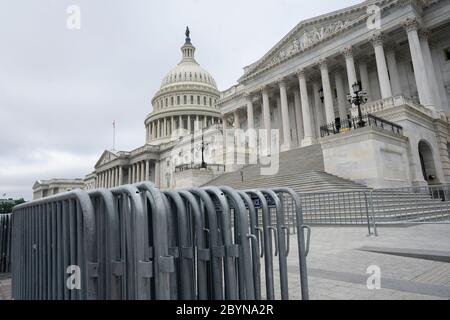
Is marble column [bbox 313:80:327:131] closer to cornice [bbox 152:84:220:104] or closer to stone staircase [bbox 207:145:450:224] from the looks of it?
stone staircase [bbox 207:145:450:224]

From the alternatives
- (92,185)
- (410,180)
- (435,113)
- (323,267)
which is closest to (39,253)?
(323,267)

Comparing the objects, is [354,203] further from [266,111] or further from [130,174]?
[130,174]

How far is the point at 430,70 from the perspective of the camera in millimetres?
26891

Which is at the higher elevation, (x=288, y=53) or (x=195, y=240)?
(x=288, y=53)

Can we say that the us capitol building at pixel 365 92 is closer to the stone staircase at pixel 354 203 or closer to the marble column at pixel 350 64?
the marble column at pixel 350 64

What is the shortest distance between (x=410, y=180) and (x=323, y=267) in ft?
59.8

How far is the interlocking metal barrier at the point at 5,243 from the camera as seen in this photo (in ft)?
25.8

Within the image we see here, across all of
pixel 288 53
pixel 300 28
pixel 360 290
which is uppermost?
pixel 300 28

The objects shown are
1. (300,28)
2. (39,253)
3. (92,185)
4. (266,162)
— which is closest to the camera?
(39,253)

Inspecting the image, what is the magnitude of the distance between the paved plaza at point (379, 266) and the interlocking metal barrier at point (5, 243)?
68cm

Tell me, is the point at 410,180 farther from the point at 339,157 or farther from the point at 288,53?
the point at 288,53

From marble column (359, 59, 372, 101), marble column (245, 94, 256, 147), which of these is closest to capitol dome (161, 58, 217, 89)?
marble column (245, 94, 256, 147)

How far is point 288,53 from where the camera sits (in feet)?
118

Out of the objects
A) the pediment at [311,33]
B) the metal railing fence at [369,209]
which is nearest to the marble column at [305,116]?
the pediment at [311,33]
